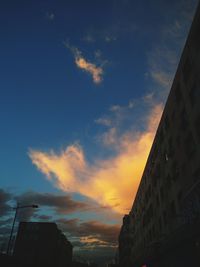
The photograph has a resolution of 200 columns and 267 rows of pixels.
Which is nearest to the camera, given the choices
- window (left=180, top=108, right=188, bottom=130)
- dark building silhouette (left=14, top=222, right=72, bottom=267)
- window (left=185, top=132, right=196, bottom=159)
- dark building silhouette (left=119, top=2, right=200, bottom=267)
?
dark building silhouette (left=119, top=2, right=200, bottom=267)

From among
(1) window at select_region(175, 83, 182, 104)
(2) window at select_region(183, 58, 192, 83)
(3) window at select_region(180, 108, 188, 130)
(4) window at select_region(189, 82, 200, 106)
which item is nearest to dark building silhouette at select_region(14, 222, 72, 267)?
(1) window at select_region(175, 83, 182, 104)

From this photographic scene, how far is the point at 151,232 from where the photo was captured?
45.2 m

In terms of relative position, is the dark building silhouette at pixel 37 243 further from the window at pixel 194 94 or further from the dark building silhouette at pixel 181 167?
the window at pixel 194 94

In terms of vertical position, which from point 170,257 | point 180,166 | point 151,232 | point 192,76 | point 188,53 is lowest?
point 170,257

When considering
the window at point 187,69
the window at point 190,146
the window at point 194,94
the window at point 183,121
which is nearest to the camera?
the window at point 194,94

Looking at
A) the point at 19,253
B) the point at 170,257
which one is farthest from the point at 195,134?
the point at 19,253

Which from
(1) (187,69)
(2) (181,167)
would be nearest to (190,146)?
(2) (181,167)

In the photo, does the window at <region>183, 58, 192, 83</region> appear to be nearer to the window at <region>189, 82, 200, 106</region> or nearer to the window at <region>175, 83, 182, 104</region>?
the window at <region>189, 82, 200, 106</region>

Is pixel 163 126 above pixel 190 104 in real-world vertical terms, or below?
above

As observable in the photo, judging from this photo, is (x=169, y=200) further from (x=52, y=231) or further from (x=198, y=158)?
(x=52, y=231)

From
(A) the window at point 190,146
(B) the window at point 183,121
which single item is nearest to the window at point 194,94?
(B) the window at point 183,121

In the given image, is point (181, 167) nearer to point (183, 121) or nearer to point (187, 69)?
point (183, 121)

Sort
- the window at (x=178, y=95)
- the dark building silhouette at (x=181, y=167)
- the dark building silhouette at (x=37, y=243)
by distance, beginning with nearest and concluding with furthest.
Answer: the dark building silhouette at (x=181, y=167) < the window at (x=178, y=95) < the dark building silhouette at (x=37, y=243)

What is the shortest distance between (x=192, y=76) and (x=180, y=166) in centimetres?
952
